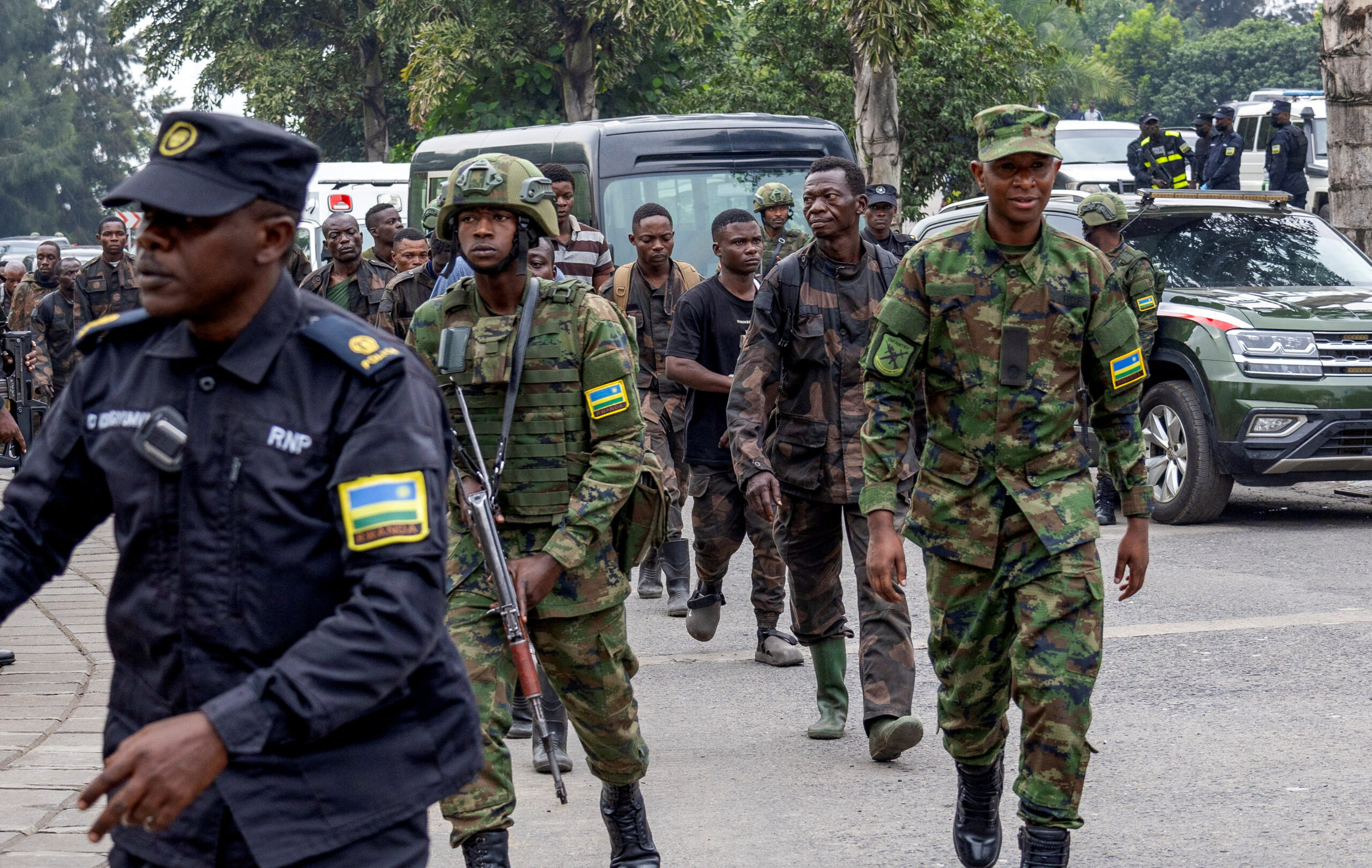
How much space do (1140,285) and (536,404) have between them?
20.0 ft

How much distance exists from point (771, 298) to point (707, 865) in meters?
2.03

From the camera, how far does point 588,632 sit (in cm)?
439

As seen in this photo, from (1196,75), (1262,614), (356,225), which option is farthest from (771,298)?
(1196,75)

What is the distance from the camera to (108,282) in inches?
495

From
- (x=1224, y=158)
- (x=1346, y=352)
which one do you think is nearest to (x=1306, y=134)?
(x=1224, y=158)

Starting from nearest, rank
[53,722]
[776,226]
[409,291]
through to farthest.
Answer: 1. [53,722]
2. [409,291]
3. [776,226]

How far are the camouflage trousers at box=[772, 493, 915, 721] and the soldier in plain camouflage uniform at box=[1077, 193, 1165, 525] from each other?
3.88m

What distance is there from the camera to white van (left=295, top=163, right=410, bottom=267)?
2241 cm

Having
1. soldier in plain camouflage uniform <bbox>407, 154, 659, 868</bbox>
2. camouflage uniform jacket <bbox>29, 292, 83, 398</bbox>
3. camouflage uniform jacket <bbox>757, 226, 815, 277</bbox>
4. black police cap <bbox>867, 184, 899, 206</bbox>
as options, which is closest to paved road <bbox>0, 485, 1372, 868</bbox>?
soldier in plain camouflage uniform <bbox>407, 154, 659, 868</bbox>

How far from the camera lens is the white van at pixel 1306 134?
2433cm

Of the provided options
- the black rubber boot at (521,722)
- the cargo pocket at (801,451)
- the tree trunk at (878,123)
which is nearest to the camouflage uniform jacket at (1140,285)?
the cargo pocket at (801,451)

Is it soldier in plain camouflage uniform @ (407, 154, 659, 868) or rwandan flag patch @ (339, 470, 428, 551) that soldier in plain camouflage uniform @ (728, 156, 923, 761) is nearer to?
soldier in plain camouflage uniform @ (407, 154, 659, 868)

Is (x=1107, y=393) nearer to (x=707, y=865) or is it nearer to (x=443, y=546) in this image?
(x=707, y=865)

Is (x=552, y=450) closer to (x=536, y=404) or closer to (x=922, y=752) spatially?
(x=536, y=404)
